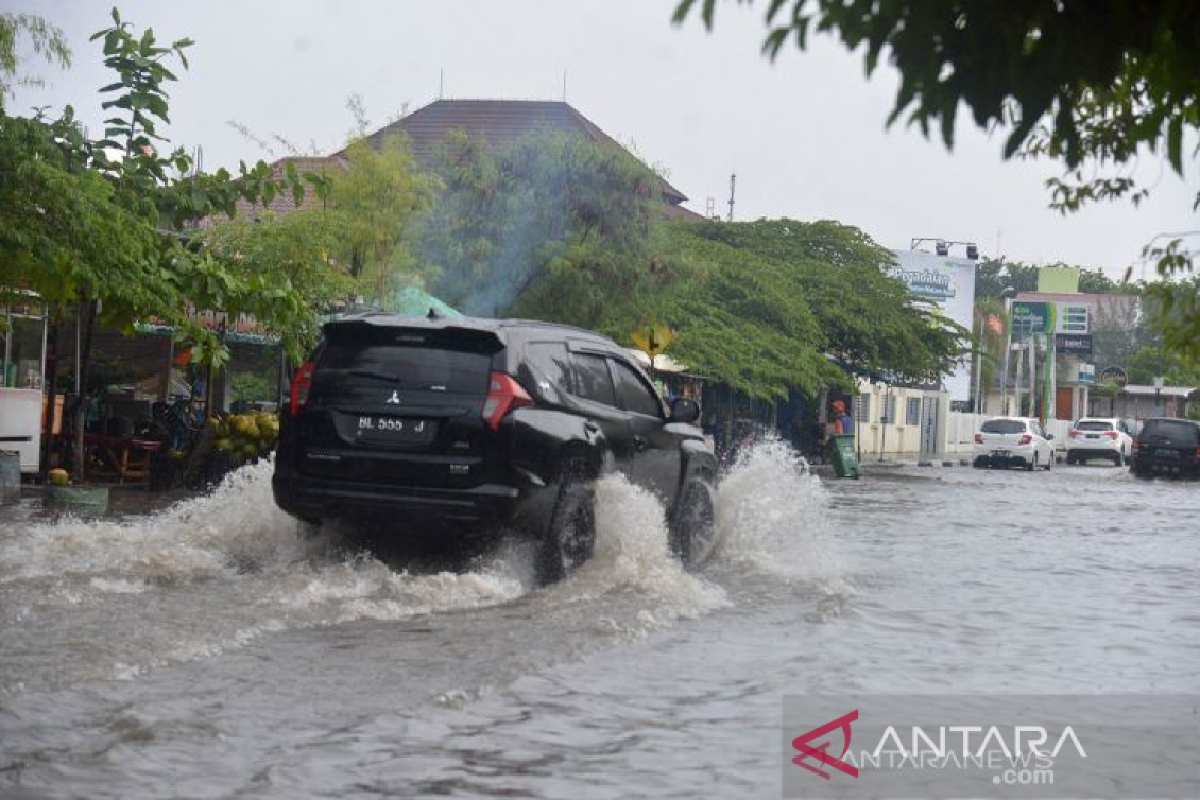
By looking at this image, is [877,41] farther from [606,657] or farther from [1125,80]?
[606,657]

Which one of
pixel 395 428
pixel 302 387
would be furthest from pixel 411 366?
pixel 302 387

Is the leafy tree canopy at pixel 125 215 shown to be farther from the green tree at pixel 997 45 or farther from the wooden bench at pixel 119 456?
the green tree at pixel 997 45

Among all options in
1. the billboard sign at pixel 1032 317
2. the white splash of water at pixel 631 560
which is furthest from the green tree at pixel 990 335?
the white splash of water at pixel 631 560

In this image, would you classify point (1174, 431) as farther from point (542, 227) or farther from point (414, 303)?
point (414, 303)

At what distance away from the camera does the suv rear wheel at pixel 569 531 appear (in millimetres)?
10977

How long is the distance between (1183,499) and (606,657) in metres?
26.9

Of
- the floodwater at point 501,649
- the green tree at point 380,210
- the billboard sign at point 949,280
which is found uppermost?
the billboard sign at point 949,280

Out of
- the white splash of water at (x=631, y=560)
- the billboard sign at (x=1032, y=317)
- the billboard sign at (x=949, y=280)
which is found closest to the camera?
the white splash of water at (x=631, y=560)

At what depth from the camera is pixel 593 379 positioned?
12.0m

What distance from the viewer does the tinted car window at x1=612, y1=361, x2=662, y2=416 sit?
12438 mm

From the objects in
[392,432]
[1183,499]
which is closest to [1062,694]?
[392,432]

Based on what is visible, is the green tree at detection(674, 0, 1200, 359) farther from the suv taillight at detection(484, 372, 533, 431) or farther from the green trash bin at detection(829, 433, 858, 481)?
the green trash bin at detection(829, 433, 858, 481)

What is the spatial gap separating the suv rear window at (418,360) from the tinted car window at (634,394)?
5.49 ft

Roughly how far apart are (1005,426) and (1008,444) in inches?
33.1
